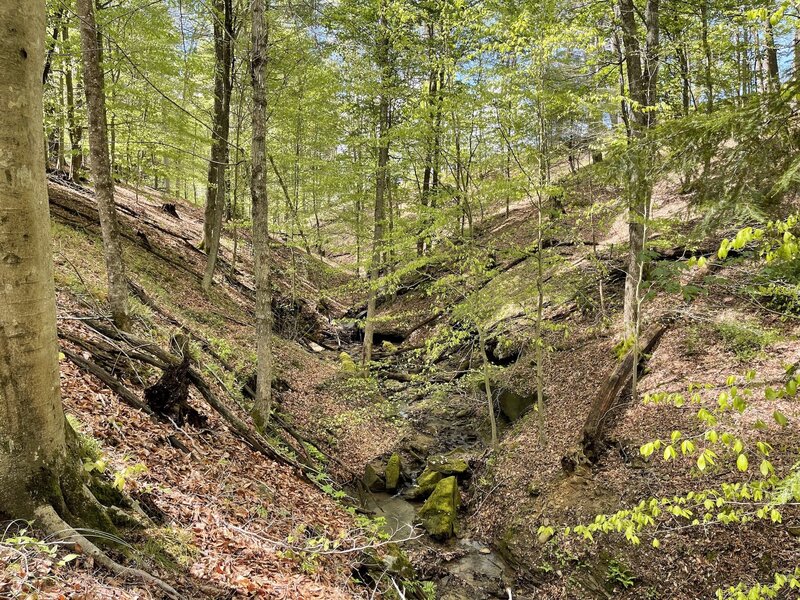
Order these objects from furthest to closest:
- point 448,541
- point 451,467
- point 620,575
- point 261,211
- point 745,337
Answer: point 451,467, point 745,337, point 448,541, point 261,211, point 620,575

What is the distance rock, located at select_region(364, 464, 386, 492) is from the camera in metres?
9.94

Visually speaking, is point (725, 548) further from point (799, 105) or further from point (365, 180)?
point (365, 180)

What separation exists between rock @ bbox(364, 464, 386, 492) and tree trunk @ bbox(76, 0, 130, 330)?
5.86m

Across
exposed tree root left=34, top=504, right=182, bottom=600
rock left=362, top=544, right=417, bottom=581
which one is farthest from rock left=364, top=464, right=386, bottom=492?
exposed tree root left=34, top=504, right=182, bottom=600

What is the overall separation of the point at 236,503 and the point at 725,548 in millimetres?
6449

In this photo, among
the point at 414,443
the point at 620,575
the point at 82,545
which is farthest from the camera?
the point at 414,443

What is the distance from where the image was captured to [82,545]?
2.94 meters

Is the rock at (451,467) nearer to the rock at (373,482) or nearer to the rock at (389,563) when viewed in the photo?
the rock at (373,482)

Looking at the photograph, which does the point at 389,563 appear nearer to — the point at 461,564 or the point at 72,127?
the point at 461,564

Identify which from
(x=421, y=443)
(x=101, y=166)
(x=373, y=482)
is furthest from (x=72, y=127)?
(x=421, y=443)

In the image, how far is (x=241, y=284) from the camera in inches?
697

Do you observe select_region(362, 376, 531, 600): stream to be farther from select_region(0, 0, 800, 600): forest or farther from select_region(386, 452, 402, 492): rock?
select_region(386, 452, 402, 492): rock

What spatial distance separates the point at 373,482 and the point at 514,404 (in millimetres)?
4379

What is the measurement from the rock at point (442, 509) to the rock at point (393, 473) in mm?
969
